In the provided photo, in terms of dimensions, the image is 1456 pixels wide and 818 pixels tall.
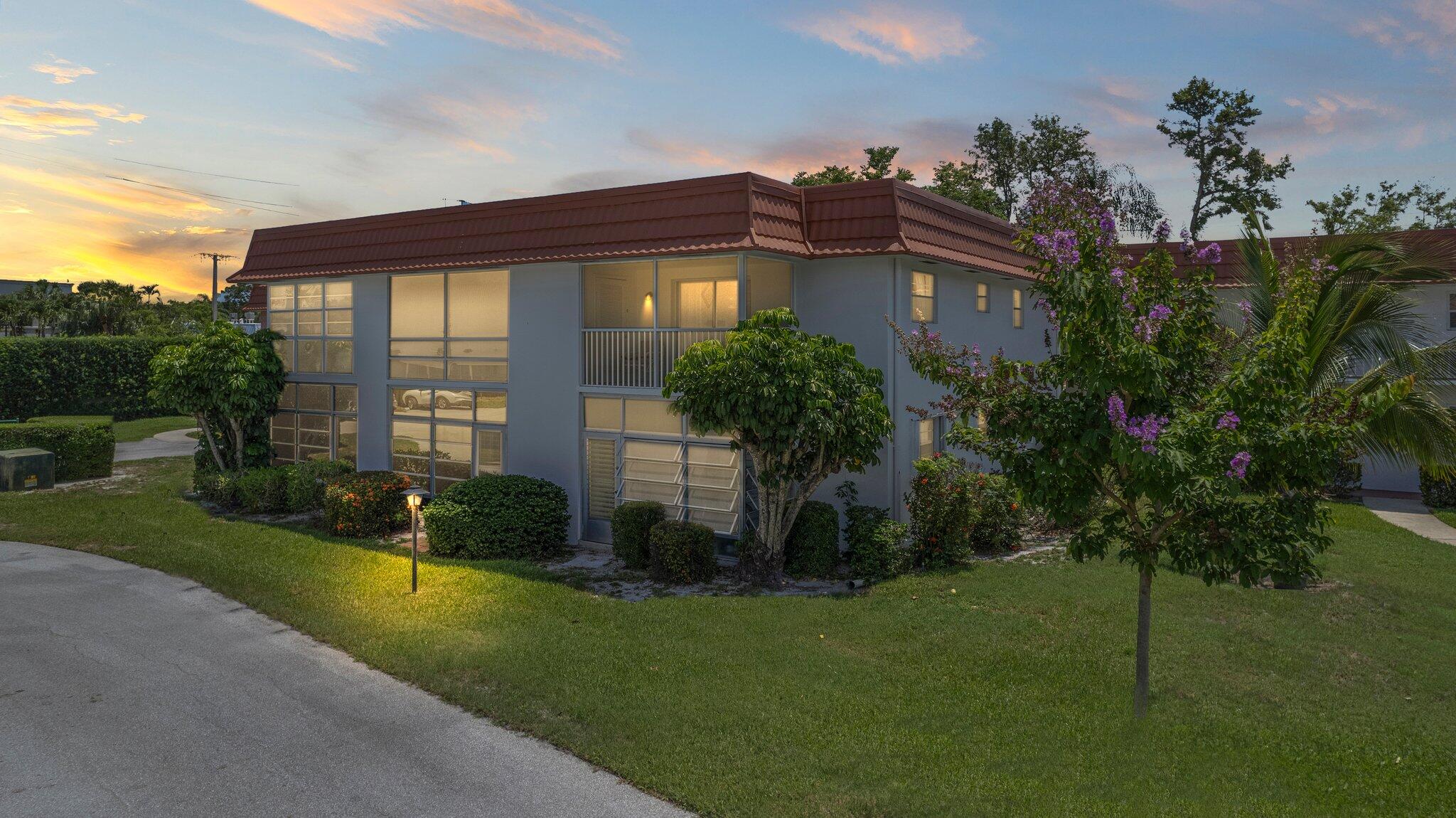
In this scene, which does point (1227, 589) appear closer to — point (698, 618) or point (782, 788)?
point (698, 618)

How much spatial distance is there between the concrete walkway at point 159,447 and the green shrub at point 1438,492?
31164 mm

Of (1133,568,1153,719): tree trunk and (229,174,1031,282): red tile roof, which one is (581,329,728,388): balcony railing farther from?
(1133,568,1153,719): tree trunk

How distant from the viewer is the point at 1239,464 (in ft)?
21.7

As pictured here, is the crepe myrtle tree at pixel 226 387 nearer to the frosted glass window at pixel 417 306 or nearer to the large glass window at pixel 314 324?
the large glass window at pixel 314 324

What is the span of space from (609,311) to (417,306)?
471 centimetres

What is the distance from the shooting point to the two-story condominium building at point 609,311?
45.5 ft

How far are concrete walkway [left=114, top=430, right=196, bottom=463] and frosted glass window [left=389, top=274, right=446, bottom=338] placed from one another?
11.6 metres

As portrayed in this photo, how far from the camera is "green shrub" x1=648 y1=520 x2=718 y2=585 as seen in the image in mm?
12609

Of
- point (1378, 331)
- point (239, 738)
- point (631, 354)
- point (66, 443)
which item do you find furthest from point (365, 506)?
point (1378, 331)

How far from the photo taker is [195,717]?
7.80m

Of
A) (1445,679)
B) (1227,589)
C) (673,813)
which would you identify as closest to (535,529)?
(673,813)

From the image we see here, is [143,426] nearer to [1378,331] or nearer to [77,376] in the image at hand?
[77,376]

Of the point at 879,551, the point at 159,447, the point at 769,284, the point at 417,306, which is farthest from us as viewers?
the point at 159,447

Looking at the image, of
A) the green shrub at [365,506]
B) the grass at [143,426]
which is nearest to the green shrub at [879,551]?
the green shrub at [365,506]
